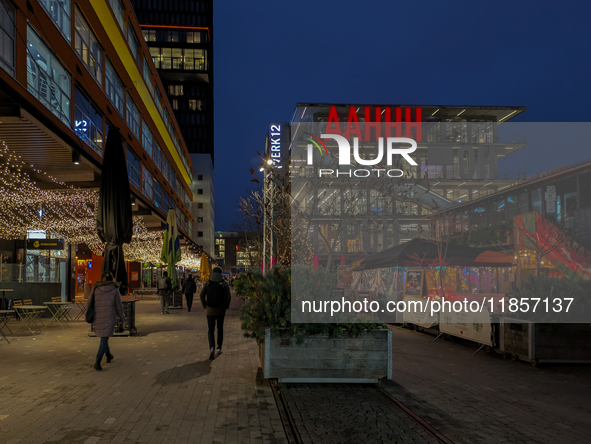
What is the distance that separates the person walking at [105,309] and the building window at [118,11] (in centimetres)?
2098

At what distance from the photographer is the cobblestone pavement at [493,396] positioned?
16.7 feet

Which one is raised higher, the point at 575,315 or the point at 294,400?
the point at 575,315

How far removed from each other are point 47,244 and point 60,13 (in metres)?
8.71

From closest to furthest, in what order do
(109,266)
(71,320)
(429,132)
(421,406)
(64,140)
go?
1. (421,406)
2. (109,266)
3. (64,140)
4. (71,320)
5. (429,132)

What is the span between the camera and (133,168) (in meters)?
29.5

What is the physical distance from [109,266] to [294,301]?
520 centimetres

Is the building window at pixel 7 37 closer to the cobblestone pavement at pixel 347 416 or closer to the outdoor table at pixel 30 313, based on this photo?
the outdoor table at pixel 30 313

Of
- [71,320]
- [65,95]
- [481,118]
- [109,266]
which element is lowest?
[71,320]

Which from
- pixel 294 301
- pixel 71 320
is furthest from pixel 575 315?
pixel 71 320

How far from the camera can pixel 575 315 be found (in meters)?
9.25

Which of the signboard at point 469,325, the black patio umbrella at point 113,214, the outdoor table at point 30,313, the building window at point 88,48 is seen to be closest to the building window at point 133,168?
the building window at point 88,48

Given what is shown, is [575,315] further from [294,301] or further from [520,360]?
[294,301]

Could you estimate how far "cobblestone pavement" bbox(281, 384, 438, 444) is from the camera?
191 inches

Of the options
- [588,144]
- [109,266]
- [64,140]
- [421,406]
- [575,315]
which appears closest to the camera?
[421,406]
